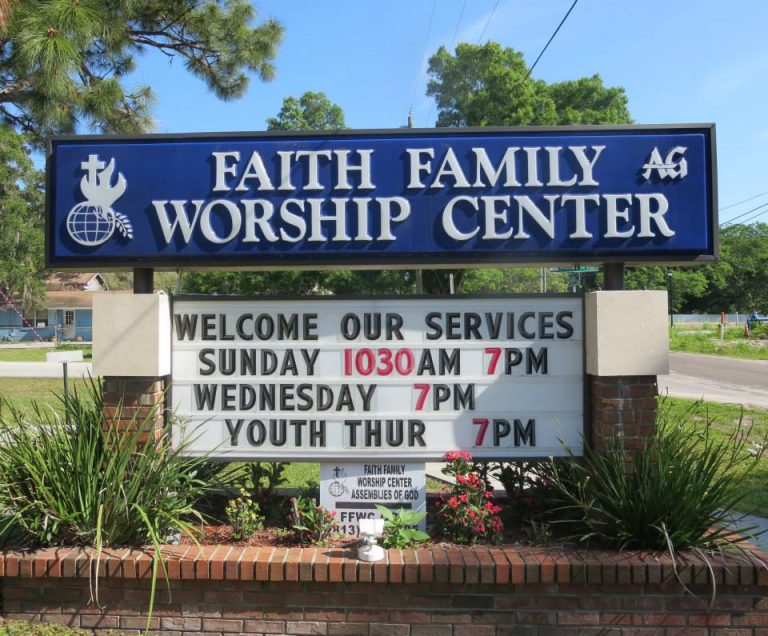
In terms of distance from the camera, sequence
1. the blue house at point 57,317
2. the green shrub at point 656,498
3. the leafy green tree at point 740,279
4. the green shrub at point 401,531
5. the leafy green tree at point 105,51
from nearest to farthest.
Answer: the green shrub at point 656,498, the green shrub at point 401,531, the leafy green tree at point 105,51, the blue house at point 57,317, the leafy green tree at point 740,279

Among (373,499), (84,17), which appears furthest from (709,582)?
(84,17)

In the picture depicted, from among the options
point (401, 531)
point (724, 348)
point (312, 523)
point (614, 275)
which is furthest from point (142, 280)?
point (724, 348)

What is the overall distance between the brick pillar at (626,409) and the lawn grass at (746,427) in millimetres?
277

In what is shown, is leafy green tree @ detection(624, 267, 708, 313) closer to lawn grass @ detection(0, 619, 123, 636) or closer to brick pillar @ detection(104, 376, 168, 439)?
brick pillar @ detection(104, 376, 168, 439)

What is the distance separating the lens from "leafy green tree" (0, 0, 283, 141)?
7.97m

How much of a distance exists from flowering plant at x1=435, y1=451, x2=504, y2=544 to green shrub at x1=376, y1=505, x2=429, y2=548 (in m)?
0.18

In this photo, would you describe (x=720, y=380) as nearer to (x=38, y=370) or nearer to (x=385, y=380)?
Answer: (x=385, y=380)

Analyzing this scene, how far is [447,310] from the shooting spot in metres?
4.29

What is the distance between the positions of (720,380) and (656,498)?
19.5 meters

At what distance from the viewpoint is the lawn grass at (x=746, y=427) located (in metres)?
5.40

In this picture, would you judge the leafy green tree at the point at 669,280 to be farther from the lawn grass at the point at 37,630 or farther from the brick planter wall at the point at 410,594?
the lawn grass at the point at 37,630

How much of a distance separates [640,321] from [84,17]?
814 centimetres

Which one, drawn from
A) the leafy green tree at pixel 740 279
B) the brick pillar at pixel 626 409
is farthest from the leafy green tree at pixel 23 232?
the leafy green tree at pixel 740 279

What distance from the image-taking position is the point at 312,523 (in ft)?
13.0
